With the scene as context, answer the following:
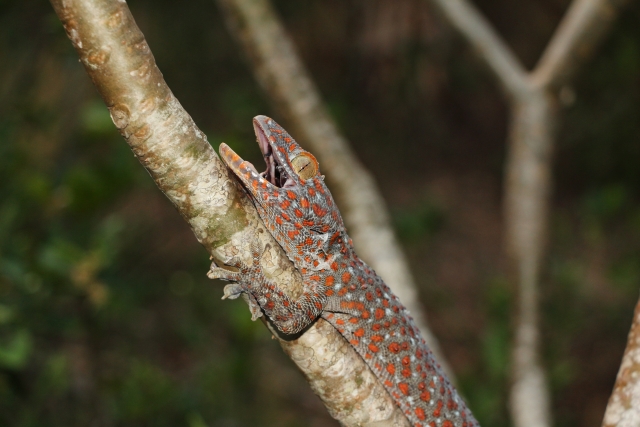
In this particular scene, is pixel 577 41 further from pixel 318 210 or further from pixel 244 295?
pixel 244 295

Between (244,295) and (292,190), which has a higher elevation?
(292,190)

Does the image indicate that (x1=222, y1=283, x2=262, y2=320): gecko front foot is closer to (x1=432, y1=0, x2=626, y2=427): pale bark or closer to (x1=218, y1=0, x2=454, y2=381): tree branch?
(x1=218, y1=0, x2=454, y2=381): tree branch

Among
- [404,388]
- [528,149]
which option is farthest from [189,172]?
[528,149]

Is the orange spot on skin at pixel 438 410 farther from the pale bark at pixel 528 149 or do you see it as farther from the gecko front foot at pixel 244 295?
the pale bark at pixel 528 149

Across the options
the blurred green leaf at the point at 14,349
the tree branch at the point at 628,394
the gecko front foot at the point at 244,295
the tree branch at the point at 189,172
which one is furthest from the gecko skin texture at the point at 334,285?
the blurred green leaf at the point at 14,349

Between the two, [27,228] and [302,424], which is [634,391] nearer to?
[27,228]

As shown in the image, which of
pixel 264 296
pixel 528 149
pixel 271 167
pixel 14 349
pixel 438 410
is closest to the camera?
pixel 264 296

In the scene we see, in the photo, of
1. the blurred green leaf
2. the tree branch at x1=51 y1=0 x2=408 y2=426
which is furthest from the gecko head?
the blurred green leaf
